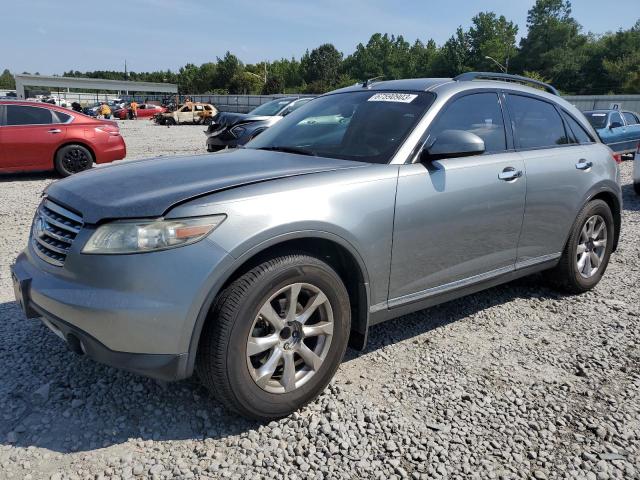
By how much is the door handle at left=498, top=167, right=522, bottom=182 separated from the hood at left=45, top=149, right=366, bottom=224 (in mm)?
1111

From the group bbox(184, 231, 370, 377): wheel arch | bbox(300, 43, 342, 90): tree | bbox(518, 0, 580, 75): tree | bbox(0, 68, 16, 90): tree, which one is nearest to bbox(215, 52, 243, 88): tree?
bbox(300, 43, 342, 90): tree

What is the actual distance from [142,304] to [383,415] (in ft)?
4.52

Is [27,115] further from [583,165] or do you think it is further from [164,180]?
[583,165]

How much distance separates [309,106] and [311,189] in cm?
165

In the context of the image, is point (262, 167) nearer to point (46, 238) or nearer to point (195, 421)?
point (46, 238)

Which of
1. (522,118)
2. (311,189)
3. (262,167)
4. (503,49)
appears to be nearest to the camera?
(311,189)

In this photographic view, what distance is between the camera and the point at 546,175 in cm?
397

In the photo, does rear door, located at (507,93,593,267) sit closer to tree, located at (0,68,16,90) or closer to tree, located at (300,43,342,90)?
tree, located at (300,43,342,90)

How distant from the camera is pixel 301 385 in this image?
2.78 metres

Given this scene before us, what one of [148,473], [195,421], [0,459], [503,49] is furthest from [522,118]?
[503,49]

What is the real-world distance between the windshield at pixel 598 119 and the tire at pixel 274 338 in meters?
13.9

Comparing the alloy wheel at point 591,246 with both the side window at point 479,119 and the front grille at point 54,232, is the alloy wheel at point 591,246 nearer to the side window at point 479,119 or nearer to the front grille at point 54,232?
the side window at point 479,119

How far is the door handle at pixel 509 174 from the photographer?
3611mm

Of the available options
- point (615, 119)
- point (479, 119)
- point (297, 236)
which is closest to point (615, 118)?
point (615, 119)
